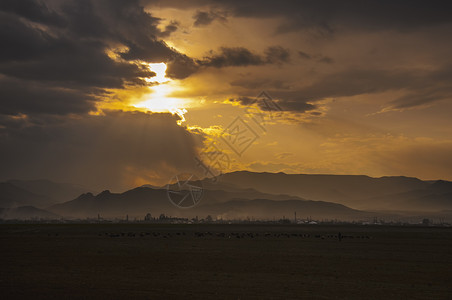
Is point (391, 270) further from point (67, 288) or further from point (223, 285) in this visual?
point (67, 288)

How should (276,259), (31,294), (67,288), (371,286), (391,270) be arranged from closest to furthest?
(31,294) → (67,288) → (371,286) → (391,270) → (276,259)

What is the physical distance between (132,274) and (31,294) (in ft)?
30.7

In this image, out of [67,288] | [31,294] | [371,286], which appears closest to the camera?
[31,294]

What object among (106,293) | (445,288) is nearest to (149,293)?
(106,293)

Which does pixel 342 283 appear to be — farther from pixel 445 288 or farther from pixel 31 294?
pixel 31 294

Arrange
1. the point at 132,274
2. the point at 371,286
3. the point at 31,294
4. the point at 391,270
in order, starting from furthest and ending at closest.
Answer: the point at 391,270, the point at 132,274, the point at 371,286, the point at 31,294

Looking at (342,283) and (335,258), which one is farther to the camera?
(335,258)

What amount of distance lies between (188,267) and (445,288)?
19.2 meters

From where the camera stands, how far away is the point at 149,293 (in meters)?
25.1

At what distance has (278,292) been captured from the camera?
25516mm

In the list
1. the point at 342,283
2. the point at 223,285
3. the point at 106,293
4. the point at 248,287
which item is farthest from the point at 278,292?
the point at 106,293

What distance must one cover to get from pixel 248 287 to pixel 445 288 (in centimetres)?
1202

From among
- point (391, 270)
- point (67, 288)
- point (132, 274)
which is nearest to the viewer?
point (67, 288)

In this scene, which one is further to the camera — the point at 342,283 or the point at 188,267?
the point at 188,267
